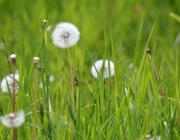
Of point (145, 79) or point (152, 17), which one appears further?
point (152, 17)

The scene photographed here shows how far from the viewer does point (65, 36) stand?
6.28 ft

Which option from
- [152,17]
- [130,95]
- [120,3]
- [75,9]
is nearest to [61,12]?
[75,9]

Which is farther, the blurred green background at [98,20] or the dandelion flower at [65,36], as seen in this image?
the blurred green background at [98,20]

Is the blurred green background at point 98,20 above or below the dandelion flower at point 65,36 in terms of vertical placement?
above

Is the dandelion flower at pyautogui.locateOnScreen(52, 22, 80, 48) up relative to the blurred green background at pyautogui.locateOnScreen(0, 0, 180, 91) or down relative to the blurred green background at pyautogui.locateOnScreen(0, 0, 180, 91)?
down

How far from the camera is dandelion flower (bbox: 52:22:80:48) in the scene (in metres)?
1.88

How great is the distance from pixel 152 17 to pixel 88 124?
3.91 meters

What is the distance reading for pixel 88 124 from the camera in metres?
1.77

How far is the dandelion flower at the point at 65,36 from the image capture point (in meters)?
1.88

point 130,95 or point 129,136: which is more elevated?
point 130,95

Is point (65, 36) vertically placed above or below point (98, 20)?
below

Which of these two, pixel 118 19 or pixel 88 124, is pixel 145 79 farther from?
pixel 118 19

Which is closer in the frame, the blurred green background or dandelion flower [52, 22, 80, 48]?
dandelion flower [52, 22, 80, 48]

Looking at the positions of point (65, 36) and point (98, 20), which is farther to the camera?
point (98, 20)
